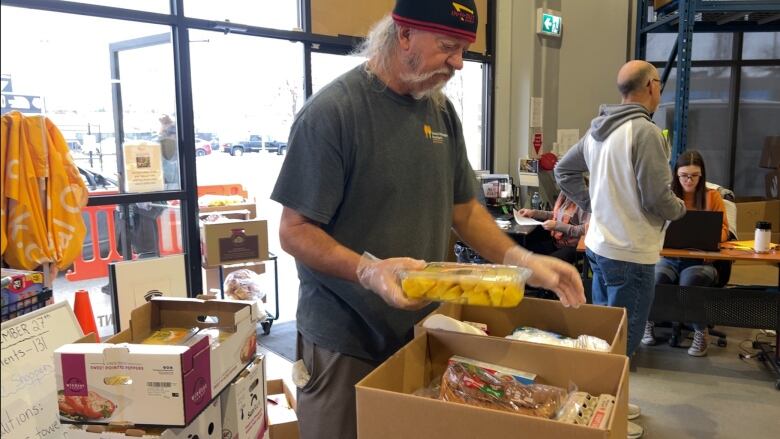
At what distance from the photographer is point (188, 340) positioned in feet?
5.06

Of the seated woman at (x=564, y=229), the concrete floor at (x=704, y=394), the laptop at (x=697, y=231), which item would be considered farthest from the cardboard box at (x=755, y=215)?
the laptop at (x=697, y=231)

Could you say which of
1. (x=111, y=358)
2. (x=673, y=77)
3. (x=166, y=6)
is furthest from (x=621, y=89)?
(x=673, y=77)

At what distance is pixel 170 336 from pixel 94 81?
216cm

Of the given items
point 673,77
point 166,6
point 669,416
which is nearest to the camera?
point 669,416

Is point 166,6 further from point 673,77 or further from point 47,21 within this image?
point 673,77

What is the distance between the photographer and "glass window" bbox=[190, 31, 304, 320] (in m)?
3.71

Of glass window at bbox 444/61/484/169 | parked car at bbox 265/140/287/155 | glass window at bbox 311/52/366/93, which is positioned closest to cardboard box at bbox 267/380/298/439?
parked car at bbox 265/140/287/155

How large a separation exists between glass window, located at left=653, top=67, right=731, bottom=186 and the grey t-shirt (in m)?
5.43

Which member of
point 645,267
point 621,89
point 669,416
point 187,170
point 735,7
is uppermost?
point 735,7

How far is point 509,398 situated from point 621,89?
199 cm

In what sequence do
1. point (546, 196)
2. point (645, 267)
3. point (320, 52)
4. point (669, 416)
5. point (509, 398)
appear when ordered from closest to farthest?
point (509, 398) → point (645, 267) → point (669, 416) → point (320, 52) → point (546, 196)

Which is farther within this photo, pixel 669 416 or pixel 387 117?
pixel 669 416

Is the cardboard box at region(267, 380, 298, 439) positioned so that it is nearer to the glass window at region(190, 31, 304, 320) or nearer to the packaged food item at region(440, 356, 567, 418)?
the glass window at region(190, 31, 304, 320)

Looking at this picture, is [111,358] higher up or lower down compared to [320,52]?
lower down
